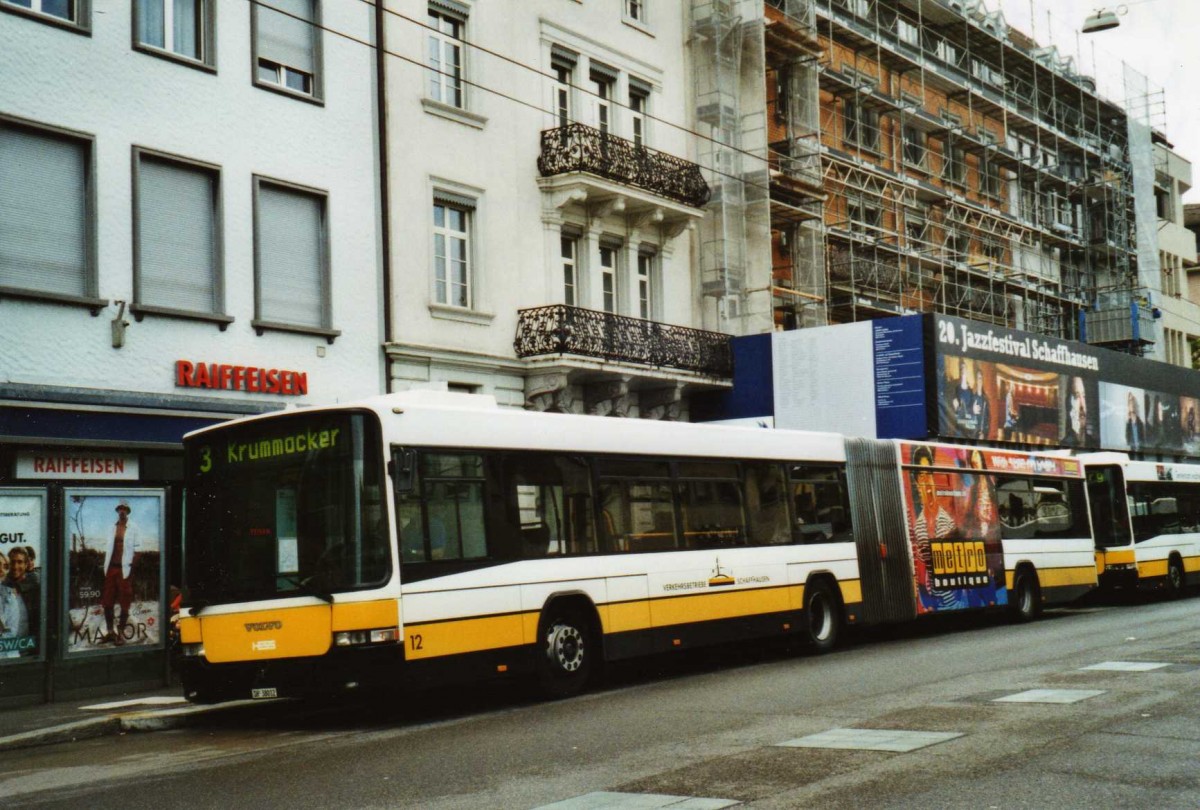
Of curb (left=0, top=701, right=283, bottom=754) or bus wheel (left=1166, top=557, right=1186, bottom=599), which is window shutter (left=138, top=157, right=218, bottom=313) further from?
bus wheel (left=1166, top=557, right=1186, bottom=599)

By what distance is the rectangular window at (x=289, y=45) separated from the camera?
20.7m

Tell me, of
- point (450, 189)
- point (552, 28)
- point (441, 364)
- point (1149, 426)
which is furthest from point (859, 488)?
point (1149, 426)

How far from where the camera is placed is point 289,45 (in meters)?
21.1

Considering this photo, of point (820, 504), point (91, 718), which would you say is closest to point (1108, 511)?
point (820, 504)

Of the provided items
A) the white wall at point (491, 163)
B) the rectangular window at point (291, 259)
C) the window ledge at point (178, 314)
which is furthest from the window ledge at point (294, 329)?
the white wall at point (491, 163)

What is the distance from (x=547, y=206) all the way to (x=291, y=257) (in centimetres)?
718

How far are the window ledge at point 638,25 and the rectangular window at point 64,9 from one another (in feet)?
45.1

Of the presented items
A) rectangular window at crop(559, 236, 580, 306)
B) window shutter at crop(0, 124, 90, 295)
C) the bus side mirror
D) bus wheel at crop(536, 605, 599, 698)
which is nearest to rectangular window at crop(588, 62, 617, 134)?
rectangular window at crop(559, 236, 580, 306)

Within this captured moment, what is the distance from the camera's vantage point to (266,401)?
19.9m

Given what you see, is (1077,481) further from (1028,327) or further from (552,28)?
(1028,327)

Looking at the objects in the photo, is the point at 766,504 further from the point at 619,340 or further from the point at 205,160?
the point at 619,340

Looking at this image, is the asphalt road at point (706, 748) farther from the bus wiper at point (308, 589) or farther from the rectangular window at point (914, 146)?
the rectangular window at point (914, 146)

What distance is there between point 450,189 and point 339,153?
2963mm

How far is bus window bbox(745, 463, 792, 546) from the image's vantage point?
17953 mm
